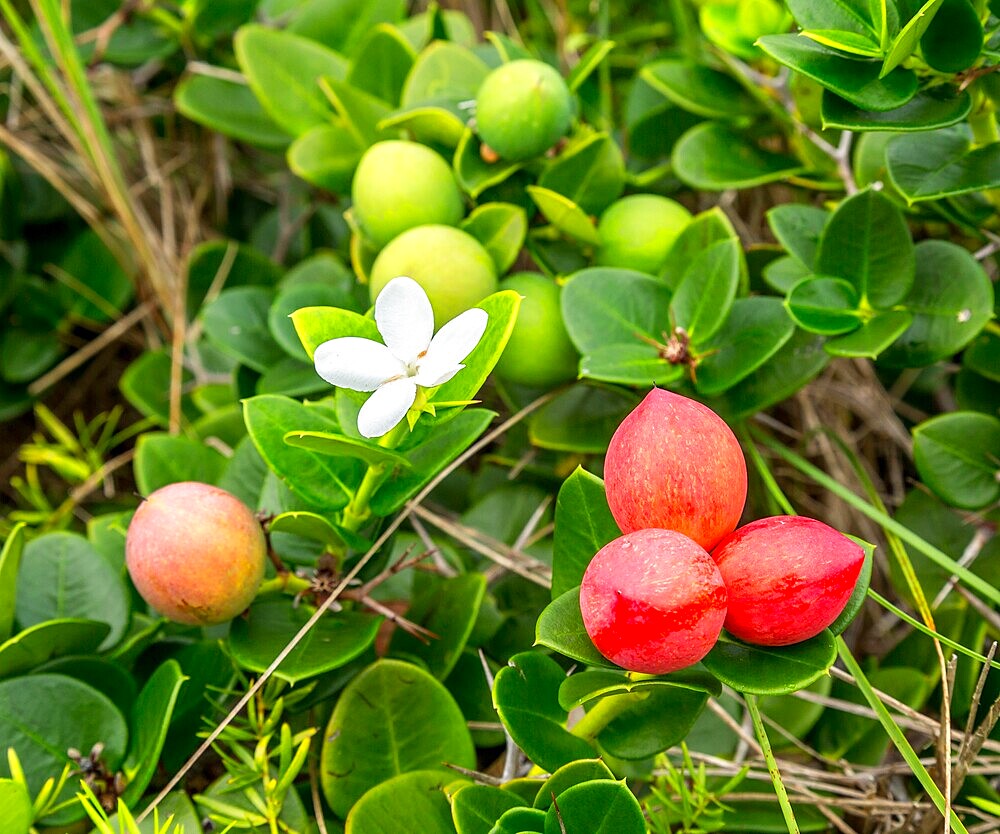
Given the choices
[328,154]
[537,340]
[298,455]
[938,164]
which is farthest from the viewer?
[328,154]

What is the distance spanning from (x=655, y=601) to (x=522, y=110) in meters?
0.80

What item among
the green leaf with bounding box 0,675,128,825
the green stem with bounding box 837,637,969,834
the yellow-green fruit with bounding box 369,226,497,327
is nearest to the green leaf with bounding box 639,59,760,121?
the yellow-green fruit with bounding box 369,226,497,327

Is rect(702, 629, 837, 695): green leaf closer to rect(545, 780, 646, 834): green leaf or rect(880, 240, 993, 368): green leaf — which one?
rect(545, 780, 646, 834): green leaf

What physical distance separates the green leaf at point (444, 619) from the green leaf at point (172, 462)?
1.19ft

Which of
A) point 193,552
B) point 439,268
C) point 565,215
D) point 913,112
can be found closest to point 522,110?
point 565,215

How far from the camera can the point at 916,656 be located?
1.40 metres

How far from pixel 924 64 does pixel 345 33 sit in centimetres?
109

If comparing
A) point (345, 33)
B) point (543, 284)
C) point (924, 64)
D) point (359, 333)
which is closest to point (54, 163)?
point (345, 33)

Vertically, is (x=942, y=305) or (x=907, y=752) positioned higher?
(x=942, y=305)

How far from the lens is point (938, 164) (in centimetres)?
123

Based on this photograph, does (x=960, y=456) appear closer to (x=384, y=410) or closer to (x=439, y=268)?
(x=439, y=268)

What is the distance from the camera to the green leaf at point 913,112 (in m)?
1.09

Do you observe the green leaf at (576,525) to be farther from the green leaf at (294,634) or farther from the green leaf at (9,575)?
the green leaf at (9,575)

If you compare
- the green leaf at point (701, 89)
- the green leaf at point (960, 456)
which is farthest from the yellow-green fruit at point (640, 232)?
the green leaf at point (960, 456)
